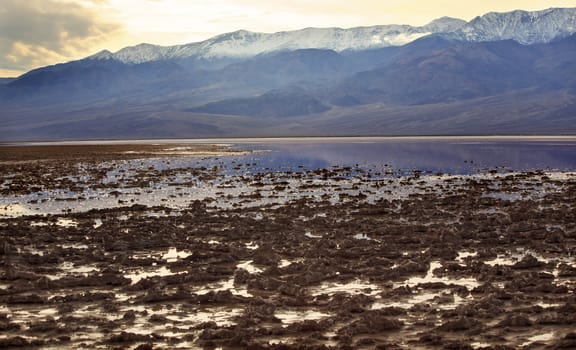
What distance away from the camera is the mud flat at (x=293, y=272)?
1128 cm

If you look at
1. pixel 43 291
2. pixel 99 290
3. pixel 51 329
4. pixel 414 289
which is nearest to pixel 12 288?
pixel 43 291

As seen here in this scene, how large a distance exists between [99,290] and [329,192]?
2004 cm

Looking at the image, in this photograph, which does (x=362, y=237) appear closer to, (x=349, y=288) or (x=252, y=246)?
(x=252, y=246)


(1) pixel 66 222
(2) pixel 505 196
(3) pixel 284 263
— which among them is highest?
(1) pixel 66 222

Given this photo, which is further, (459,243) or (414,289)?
(459,243)

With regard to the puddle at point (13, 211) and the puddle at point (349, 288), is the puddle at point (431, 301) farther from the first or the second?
the puddle at point (13, 211)

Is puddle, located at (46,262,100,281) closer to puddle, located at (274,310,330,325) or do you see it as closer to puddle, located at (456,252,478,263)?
puddle, located at (274,310,330,325)

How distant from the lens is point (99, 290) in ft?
47.1

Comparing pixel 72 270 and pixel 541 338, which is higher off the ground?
pixel 72 270

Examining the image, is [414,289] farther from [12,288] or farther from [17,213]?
[17,213]

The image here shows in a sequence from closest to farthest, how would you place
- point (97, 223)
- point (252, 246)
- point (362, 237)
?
1. point (252, 246)
2. point (362, 237)
3. point (97, 223)

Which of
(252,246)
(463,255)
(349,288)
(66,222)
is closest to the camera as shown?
(349,288)

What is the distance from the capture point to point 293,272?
15367mm

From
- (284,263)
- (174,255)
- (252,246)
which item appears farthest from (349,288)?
(174,255)
